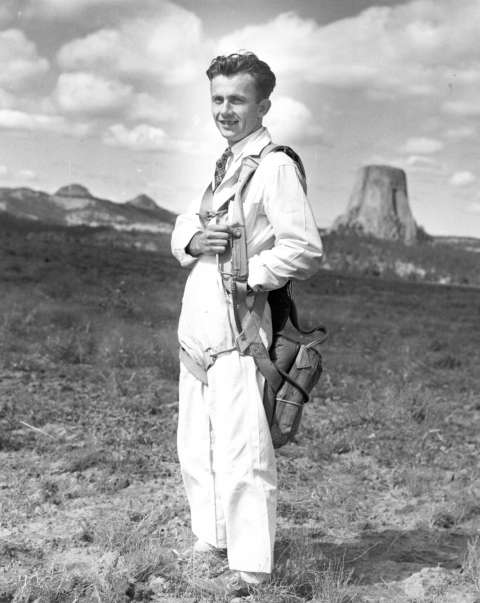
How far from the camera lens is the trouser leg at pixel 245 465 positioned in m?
3.00

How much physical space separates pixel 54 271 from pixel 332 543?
16.7 meters

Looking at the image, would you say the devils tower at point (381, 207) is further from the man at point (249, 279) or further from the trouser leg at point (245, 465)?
the trouser leg at point (245, 465)

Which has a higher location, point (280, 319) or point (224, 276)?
point (224, 276)

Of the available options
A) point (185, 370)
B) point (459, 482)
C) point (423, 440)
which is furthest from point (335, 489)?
point (185, 370)

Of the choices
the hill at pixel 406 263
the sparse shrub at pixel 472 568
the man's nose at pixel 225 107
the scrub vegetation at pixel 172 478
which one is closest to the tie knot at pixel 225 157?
the man's nose at pixel 225 107

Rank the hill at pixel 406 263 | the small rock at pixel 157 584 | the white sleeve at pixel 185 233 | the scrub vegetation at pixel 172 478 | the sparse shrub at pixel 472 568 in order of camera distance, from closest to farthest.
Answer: the white sleeve at pixel 185 233, the small rock at pixel 157 584, the scrub vegetation at pixel 172 478, the sparse shrub at pixel 472 568, the hill at pixel 406 263

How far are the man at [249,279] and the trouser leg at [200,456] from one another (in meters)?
0.10

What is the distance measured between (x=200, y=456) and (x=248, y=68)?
1782 mm

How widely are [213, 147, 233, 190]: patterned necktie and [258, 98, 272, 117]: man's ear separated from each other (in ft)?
0.81

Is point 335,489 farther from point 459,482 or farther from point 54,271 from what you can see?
point 54,271

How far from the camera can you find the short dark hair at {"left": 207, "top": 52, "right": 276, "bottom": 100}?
9.71 ft

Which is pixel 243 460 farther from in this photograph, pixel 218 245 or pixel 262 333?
pixel 218 245

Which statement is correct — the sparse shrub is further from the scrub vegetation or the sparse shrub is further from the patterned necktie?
the patterned necktie

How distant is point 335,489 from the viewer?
5.10 metres
